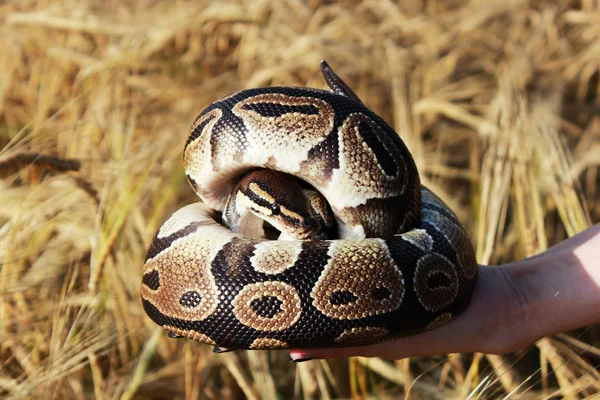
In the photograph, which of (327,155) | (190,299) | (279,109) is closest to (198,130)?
(279,109)

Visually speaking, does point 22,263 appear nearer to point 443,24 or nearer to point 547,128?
point 547,128

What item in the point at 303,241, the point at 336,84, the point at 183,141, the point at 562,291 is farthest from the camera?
the point at 183,141

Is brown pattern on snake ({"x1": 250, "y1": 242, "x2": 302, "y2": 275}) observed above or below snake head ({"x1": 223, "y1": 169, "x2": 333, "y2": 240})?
below

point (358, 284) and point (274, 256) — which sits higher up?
point (274, 256)

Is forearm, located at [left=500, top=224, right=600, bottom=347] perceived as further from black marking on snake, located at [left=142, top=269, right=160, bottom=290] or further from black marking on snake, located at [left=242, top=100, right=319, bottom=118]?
black marking on snake, located at [left=142, top=269, right=160, bottom=290]

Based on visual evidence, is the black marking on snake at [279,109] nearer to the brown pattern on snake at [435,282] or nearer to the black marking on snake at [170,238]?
the black marking on snake at [170,238]

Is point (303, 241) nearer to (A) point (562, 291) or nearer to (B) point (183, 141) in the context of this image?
(A) point (562, 291)

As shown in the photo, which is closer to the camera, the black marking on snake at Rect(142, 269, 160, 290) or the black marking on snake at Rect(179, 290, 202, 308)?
the black marking on snake at Rect(179, 290, 202, 308)

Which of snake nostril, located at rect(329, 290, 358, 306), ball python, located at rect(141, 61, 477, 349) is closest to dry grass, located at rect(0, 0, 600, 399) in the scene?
ball python, located at rect(141, 61, 477, 349)
